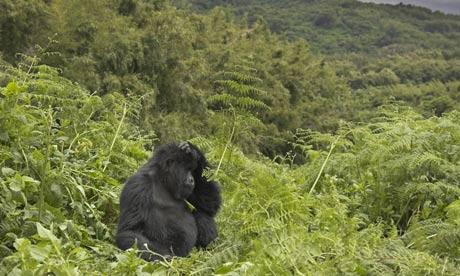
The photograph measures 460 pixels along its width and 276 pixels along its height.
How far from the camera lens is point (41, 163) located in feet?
11.5

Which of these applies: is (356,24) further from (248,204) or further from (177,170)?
(248,204)

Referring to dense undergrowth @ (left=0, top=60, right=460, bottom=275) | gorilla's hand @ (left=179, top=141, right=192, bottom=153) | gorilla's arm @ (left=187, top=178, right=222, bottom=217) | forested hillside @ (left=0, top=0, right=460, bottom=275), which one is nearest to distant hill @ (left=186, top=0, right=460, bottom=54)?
forested hillside @ (left=0, top=0, right=460, bottom=275)

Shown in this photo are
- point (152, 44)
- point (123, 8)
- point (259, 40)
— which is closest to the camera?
point (152, 44)

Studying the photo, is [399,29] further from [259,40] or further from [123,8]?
[123,8]

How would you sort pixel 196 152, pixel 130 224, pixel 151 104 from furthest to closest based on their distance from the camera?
pixel 151 104, pixel 196 152, pixel 130 224

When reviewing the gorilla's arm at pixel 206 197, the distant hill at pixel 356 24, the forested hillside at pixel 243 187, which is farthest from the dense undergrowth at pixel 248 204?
the distant hill at pixel 356 24

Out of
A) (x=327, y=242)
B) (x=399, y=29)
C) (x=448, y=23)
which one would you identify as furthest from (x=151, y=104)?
Result: (x=448, y=23)

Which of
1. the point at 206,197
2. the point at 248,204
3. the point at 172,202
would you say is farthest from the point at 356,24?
the point at 248,204

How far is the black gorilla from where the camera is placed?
3.59m

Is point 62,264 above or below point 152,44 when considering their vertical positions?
above

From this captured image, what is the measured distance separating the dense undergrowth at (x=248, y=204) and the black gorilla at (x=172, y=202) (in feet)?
0.46

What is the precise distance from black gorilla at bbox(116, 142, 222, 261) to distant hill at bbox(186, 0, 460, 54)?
284ft

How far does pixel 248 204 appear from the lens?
3.39m

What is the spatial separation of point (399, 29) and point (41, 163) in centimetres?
12097
